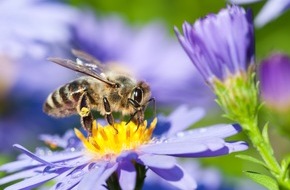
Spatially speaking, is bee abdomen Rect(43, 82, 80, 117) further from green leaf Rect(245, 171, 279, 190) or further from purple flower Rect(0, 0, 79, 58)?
purple flower Rect(0, 0, 79, 58)

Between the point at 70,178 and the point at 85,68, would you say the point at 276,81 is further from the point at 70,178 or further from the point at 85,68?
the point at 70,178

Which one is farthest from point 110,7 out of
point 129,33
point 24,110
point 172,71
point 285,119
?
point 285,119

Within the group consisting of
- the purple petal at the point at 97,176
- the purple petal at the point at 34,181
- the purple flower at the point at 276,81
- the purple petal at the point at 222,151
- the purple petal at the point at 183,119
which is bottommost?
the purple petal at the point at 222,151

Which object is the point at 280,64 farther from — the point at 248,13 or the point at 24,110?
the point at 24,110

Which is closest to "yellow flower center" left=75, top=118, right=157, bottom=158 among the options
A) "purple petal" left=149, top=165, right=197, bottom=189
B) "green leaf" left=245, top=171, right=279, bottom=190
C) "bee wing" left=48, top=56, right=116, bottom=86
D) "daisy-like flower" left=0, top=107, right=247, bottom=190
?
"daisy-like flower" left=0, top=107, right=247, bottom=190

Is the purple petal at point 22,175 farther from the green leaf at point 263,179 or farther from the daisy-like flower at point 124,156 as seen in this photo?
the green leaf at point 263,179

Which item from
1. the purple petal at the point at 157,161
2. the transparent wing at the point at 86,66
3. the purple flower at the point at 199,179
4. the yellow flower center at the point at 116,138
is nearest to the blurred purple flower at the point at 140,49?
the purple flower at the point at 199,179
